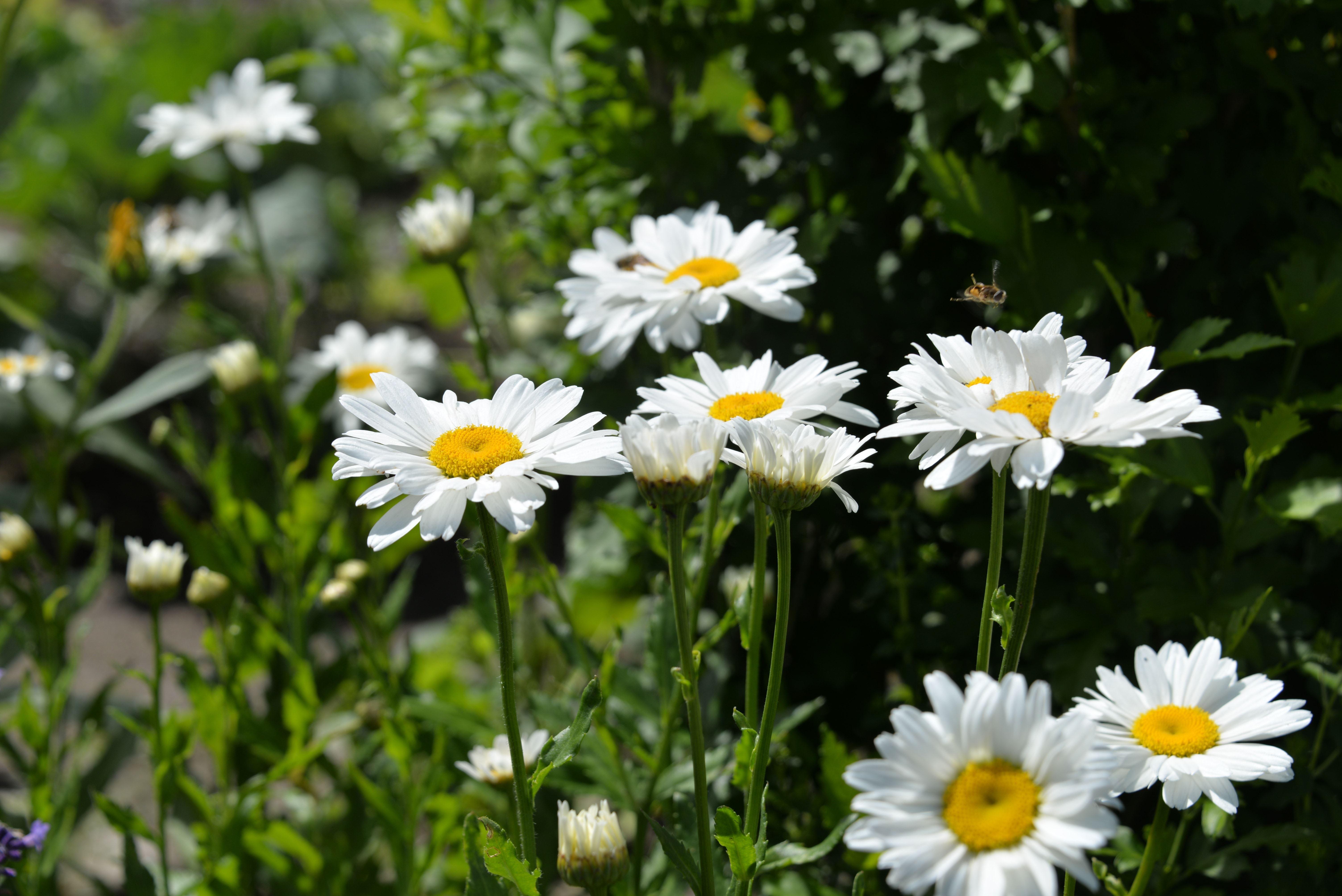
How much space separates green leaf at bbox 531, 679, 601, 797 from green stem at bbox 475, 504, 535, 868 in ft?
0.04

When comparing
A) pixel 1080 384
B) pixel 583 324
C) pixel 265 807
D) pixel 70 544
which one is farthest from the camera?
pixel 265 807

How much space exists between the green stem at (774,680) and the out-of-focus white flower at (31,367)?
1.34m

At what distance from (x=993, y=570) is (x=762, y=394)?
23cm

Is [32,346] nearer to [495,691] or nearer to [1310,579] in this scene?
[495,691]

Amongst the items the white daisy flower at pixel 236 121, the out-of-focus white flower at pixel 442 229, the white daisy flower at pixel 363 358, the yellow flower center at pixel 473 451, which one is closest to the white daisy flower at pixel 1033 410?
the yellow flower center at pixel 473 451

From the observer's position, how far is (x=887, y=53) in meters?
1.42

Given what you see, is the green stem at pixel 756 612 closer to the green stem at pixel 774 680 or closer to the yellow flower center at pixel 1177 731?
the green stem at pixel 774 680

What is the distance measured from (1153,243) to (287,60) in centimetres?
118

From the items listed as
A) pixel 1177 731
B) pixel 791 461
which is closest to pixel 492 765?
pixel 791 461

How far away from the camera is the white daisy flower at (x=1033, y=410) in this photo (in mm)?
688

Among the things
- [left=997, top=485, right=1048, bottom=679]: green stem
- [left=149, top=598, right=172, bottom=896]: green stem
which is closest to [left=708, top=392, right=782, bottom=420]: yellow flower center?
[left=997, top=485, right=1048, bottom=679]: green stem

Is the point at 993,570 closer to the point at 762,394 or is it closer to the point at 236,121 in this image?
the point at 762,394

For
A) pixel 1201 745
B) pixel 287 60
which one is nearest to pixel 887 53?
pixel 287 60

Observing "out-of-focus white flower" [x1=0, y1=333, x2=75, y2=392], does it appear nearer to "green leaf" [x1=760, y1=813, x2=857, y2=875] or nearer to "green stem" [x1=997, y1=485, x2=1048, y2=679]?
"green leaf" [x1=760, y1=813, x2=857, y2=875]
